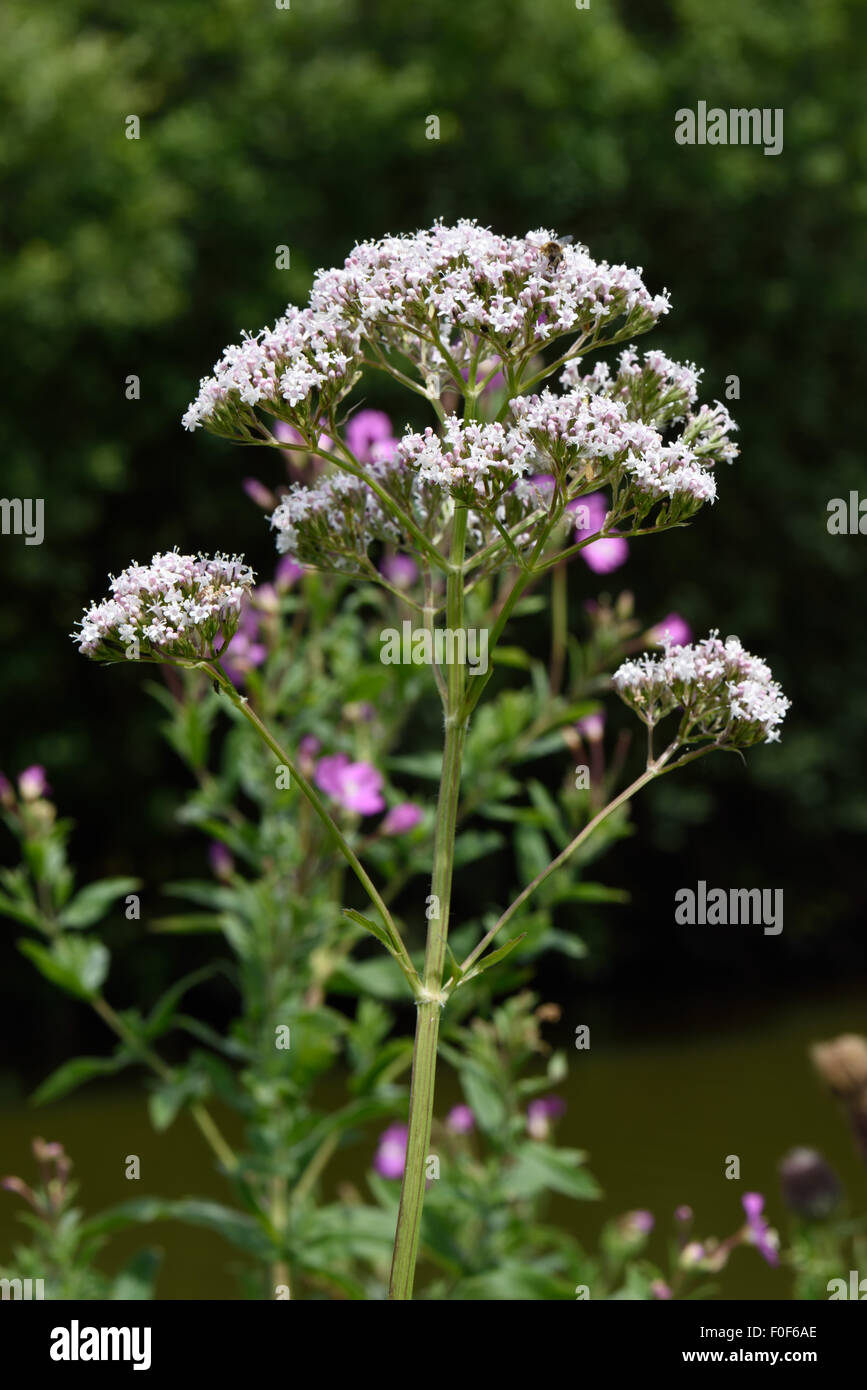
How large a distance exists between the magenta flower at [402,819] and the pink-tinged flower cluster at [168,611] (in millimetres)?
1416

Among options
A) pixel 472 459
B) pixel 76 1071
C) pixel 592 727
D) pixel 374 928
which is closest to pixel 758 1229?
pixel 592 727

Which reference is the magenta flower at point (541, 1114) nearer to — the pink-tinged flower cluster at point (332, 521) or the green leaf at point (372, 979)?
the green leaf at point (372, 979)

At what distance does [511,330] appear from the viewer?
1.38 meters

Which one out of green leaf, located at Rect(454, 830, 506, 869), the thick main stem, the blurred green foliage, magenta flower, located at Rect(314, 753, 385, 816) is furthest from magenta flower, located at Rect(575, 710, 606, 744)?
the blurred green foliage

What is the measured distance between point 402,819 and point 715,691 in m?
1.37

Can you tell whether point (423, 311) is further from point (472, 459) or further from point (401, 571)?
point (401, 571)

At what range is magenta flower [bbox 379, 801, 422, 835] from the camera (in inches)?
110

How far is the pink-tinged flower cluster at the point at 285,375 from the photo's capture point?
55.3 inches

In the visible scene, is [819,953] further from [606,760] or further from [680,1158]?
[680,1158]

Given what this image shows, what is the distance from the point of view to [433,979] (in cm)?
139

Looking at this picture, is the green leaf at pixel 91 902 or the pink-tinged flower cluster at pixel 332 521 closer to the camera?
the pink-tinged flower cluster at pixel 332 521

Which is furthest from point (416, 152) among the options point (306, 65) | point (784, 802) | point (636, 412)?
point (636, 412)

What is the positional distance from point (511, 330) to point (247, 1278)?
2.07 meters

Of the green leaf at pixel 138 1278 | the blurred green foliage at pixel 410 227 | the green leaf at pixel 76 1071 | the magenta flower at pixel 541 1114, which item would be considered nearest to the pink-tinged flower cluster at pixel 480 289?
the green leaf at pixel 76 1071
